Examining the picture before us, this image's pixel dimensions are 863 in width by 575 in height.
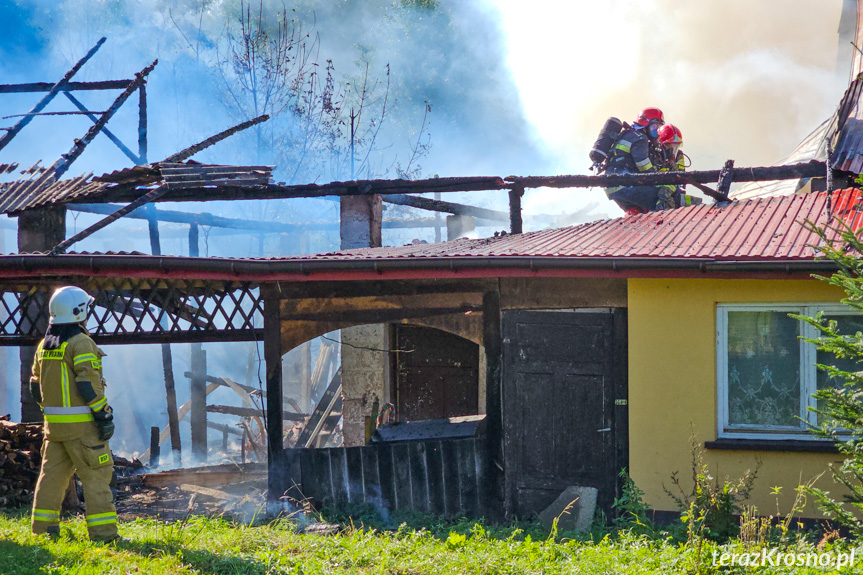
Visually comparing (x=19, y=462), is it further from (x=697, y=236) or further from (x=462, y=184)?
(x=697, y=236)

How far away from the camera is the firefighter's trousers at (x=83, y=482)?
5.80m

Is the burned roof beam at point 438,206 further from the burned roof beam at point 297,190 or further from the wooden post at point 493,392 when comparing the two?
the wooden post at point 493,392

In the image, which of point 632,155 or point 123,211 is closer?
point 123,211

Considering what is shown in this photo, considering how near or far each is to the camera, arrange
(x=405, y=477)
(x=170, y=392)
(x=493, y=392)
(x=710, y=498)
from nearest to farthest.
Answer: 1. (x=710, y=498)
2. (x=493, y=392)
3. (x=405, y=477)
4. (x=170, y=392)

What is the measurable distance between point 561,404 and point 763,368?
207cm

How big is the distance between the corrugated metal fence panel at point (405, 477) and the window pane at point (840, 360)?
352 centimetres

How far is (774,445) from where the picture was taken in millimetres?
7387

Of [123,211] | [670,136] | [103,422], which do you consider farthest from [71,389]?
[670,136]

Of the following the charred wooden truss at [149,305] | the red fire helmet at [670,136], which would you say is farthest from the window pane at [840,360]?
the charred wooden truss at [149,305]

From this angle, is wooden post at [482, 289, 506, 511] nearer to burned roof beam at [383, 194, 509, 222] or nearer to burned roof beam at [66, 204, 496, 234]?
burned roof beam at [383, 194, 509, 222]

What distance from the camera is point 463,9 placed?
32.1m

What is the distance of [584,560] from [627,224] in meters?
4.70

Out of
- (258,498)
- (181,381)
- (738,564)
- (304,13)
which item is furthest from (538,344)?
(304,13)

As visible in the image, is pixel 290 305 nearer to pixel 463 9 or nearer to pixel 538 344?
pixel 538 344
